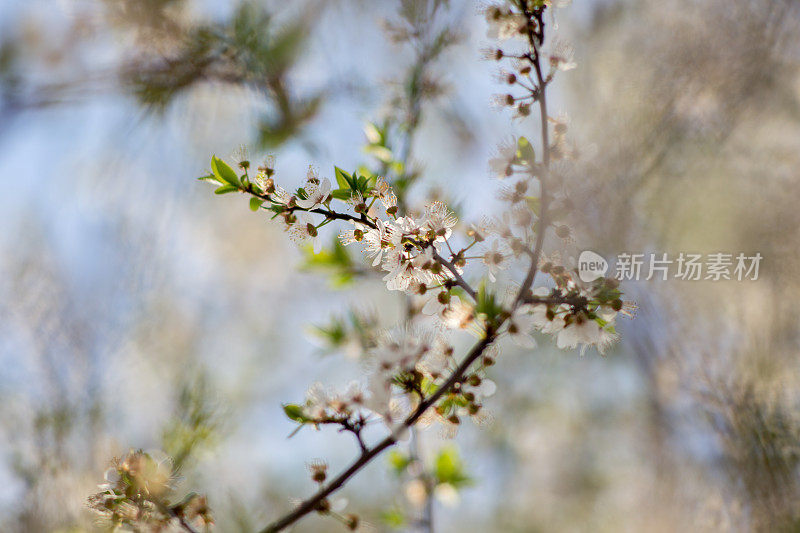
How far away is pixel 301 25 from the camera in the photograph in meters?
1.00

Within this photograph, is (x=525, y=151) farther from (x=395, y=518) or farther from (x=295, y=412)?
(x=395, y=518)

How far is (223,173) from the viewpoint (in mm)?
410

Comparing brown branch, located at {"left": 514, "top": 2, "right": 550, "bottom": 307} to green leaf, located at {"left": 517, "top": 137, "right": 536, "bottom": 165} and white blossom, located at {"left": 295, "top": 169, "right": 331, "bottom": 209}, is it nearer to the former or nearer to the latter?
green leaf, located at {"left": 517, "top": 137, "right": 536, "bottom": 165}

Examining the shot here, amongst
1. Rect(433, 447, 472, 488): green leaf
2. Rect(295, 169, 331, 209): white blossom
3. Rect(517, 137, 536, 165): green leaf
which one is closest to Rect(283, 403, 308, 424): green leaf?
Rect(295, 169, 331, 209): white blossom

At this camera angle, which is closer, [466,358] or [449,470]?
[466,358]

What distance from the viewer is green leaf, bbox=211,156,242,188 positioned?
1.34 ft

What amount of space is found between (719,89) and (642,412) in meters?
0.80

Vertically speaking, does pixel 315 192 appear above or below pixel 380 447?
above

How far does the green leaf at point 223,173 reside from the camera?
0.41m

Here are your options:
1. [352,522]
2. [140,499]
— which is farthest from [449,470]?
[140,499]

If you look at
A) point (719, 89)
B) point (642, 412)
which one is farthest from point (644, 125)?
point (642, 412)

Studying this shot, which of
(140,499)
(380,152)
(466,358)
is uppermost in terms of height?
(380,152)

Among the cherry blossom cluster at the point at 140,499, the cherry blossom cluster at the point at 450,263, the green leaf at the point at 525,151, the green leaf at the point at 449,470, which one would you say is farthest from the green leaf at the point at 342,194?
the green leaf at the point at 449,470

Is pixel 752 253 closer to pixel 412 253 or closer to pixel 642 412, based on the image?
pixel 642 412
